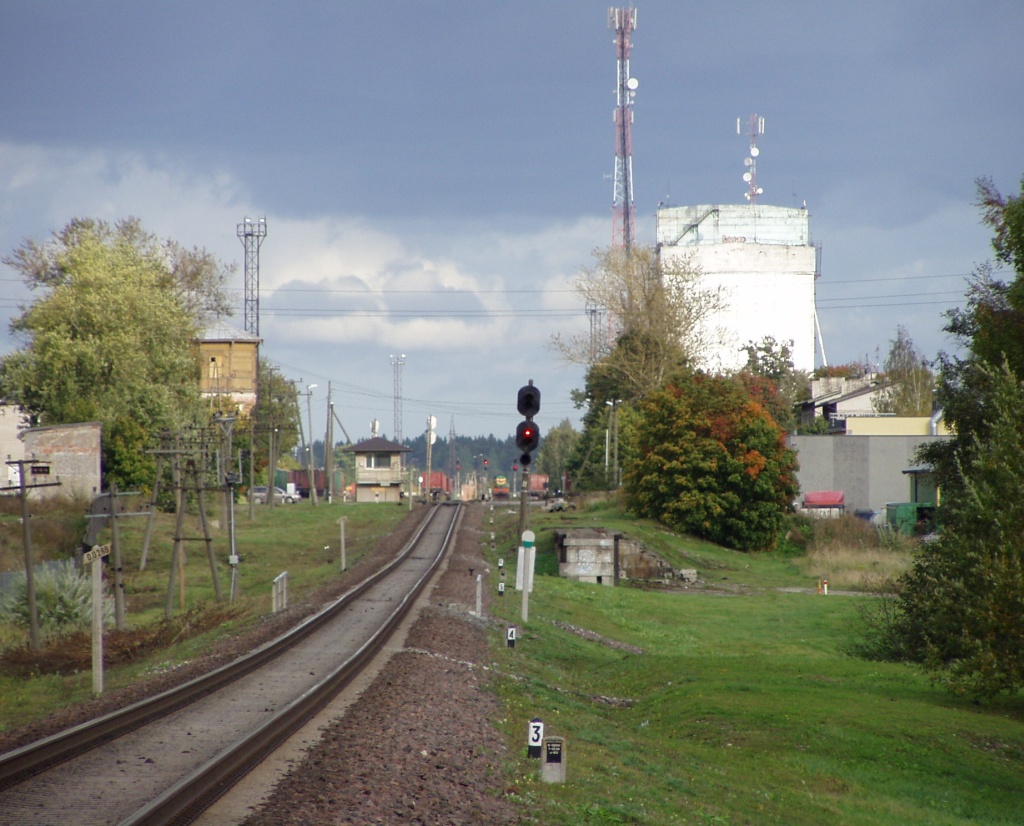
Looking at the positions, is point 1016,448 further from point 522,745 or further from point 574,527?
point 574,527

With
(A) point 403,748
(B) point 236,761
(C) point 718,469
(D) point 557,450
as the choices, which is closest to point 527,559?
(A) point 403,748

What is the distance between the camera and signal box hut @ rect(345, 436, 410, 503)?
316 ft

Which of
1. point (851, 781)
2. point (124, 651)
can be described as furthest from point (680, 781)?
point (124, 651)

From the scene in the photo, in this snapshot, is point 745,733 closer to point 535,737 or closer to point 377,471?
point 535,737

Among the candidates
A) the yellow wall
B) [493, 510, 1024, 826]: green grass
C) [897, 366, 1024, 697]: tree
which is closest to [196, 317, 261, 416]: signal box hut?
the yellow wall

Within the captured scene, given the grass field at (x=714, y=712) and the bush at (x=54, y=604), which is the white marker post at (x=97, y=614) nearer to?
the grass field at (x=714, y=712)

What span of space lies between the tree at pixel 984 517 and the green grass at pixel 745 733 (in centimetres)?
140

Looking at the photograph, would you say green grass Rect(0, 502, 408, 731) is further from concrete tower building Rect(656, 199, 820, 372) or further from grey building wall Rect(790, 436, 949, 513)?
concrete tower building Rect(656, 199, 820, 372)

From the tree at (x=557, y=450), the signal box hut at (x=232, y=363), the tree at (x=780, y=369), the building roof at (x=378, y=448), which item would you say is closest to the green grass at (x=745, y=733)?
the tree at (x=780, y=369)

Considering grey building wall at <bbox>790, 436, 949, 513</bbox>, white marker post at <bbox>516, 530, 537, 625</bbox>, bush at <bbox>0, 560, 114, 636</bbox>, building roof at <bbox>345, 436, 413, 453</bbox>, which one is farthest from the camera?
building roof at <bbox>345, 436, 413, 453</bbox>

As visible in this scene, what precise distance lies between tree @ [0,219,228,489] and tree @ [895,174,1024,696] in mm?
41954

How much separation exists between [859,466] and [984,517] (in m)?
56.9

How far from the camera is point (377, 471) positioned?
9662 cm

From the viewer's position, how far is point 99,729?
42.2ft
